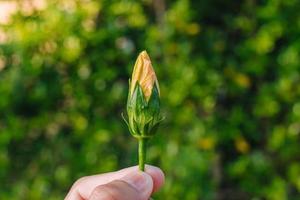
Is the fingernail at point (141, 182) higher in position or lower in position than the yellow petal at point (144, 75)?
lower

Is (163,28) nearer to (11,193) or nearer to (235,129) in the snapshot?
(235,129)

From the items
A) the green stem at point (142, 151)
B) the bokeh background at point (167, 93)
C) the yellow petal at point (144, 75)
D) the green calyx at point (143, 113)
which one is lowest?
the bokeh background at point (167, 93)

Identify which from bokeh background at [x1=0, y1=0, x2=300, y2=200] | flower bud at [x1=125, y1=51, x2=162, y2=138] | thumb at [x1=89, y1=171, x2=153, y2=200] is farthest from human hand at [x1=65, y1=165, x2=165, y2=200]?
bokeh background at [x1=0, y1=0, x2=300, y2=200]

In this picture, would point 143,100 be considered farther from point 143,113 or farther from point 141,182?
point 141,182

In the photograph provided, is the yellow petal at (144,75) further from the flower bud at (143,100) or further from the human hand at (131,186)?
the human hand at (131,186)

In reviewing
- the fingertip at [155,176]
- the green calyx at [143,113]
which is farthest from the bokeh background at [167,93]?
the green calyx at [143,113]

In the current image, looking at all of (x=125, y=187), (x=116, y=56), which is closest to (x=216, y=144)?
(x=116, y=56)
